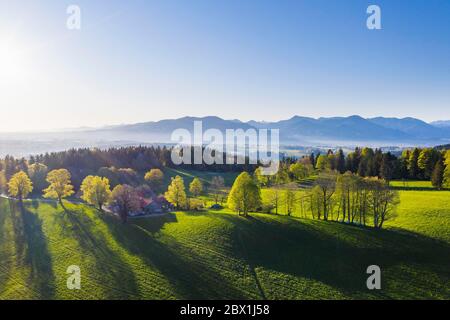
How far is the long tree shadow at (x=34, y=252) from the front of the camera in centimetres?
3647

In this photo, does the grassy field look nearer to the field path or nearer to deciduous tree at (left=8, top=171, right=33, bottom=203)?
the field path

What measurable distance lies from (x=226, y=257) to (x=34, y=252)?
31792 millimetres

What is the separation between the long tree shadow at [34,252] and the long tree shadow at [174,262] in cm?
1134

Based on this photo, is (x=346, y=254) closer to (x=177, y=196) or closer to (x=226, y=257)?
(x=226, y=257)

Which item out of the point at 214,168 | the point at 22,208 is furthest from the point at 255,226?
the point at 214,168

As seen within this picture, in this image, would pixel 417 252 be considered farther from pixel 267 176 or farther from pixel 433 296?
pixel 267 176

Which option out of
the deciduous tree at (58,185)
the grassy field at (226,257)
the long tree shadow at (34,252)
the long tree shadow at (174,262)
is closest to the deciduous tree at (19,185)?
the deciduous tree at (58,185)

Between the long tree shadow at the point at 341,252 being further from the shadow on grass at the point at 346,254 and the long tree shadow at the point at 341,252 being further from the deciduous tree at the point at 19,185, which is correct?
the deciduous tree at the point at 19,185

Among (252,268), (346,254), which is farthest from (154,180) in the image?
(346,254)

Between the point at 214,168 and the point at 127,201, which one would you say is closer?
the point at 127,201

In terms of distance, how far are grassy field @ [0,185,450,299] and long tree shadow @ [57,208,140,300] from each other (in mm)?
147
